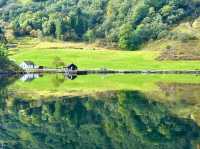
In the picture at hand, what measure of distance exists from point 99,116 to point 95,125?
22.6 ft

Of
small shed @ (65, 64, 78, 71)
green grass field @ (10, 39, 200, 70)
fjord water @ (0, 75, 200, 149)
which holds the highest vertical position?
fjord water @ (0, 75, 200, 149)

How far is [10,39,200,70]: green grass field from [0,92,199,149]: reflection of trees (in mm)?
71597

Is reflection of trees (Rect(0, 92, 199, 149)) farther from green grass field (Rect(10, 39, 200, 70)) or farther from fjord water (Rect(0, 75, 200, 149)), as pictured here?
green grass field (Rect(10, 39, 200, 70))

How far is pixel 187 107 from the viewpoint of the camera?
66.9 m

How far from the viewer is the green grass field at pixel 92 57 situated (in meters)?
146

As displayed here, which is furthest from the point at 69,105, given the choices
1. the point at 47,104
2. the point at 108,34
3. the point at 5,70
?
the point at 108,34

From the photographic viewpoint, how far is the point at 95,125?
171ft

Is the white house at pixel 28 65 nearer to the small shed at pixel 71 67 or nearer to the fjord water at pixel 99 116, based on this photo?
the small shed at pixel 71 67

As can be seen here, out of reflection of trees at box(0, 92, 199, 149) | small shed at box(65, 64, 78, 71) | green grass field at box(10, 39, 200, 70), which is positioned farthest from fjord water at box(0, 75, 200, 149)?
green grass field at box(10, 39, 200, 70)

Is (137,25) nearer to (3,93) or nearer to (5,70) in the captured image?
(5,70)

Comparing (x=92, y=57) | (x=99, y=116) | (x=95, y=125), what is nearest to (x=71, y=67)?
(x=92, y=57)

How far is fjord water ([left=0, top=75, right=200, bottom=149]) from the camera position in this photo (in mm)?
43781

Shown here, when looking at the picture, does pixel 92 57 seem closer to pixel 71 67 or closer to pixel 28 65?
pixel 71 67

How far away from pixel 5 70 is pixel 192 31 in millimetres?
68515
